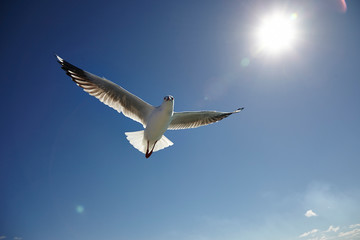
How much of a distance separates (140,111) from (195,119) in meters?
1.58

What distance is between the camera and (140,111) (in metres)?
5.86

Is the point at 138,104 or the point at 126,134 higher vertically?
the point at 138,104

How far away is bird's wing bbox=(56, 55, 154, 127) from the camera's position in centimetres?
522

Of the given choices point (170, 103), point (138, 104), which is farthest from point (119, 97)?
point (170, 103)

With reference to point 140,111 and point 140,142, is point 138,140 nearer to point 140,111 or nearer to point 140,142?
point 140,142

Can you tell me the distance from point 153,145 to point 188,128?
3.96 ft

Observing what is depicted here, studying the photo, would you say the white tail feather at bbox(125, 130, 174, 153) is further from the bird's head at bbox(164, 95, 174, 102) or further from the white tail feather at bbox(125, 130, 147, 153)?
the bird's head at bbox(164, 95, 174, 102)

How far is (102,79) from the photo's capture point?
17.0 feet

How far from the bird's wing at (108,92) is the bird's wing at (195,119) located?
0.93 metres

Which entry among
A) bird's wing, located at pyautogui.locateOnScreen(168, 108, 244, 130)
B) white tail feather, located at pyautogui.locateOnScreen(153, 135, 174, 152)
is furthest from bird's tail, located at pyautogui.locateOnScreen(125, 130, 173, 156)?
bird's wing, located at pyautogui.locateOnScreen(168, 108, 244, 130)

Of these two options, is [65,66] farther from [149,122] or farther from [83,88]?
[149,122]

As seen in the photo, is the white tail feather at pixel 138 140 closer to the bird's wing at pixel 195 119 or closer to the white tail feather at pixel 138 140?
the white tail feather at pixel 138 140

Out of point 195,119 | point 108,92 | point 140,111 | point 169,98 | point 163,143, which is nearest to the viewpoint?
point 169,98

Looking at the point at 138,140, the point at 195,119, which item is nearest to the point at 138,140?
the point at 138,140
